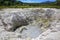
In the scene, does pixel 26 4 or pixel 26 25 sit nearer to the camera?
pixel 26 25

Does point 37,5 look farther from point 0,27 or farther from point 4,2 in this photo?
point 0,27

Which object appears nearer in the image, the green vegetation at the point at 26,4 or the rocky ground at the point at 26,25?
the rocky ground at the point at 26,25

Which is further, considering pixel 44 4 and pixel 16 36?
pixel 44 4

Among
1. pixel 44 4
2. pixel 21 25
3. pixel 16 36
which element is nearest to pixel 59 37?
pixel 16 36

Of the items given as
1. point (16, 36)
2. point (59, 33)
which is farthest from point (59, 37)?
point (16, 36)

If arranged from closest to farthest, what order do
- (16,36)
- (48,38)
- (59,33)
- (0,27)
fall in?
(48,38), (59,33), (16,36), (0,27)

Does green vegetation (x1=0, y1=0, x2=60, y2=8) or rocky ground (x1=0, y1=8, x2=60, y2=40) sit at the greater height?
rocky ground (x1=0, y1=8, x2=60, y2=40)

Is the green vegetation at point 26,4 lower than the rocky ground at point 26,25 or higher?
lower

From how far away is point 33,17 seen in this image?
2.83 metres

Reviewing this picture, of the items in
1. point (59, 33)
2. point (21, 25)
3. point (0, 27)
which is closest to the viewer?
point (59, 33)

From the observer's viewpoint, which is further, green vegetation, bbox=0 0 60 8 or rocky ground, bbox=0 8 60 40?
green vegetation, bbox=0 0 60 8

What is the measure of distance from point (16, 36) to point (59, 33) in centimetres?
48

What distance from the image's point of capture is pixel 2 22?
2.58m

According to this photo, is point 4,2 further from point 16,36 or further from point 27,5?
point 16,36
